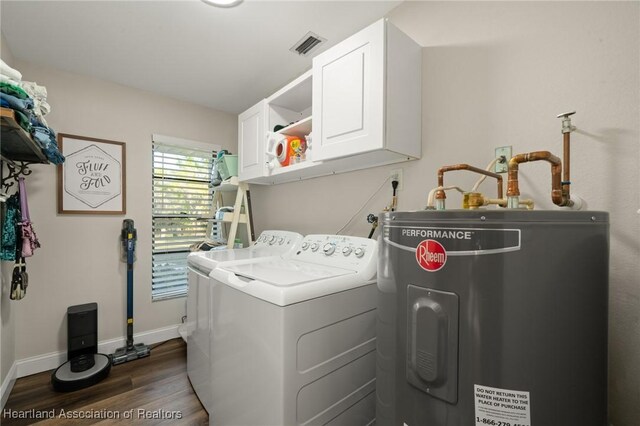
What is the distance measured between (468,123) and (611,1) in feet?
1.87

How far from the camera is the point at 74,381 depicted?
6.30 ft

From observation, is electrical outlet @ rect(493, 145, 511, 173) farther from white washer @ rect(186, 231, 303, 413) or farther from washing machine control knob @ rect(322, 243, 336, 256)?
white washer @ rect(186, 231, 303, 413)

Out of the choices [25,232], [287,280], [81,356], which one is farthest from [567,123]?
[81,356]

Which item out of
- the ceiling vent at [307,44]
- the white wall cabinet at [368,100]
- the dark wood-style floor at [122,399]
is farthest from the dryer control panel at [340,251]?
the ceiling vent at [307,44]

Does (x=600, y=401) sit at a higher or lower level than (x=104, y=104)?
lower

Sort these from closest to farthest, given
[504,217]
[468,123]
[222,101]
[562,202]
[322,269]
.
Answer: [504,217] < [562,202] < [468,123] < [322,269] < [222,101]

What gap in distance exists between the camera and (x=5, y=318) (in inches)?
72.7

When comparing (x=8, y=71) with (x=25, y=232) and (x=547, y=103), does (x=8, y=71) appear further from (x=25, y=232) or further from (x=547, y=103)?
(x=547, y=103)

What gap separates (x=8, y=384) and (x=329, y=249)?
7.98ft

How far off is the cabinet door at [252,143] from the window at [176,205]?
2.81 ft

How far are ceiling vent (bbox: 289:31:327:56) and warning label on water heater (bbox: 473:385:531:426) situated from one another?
2075 mm

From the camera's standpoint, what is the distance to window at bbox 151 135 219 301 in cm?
280

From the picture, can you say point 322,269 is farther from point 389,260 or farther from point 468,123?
point 468,123

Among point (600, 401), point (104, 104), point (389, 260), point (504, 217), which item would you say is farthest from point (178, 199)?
point (600, 401)
